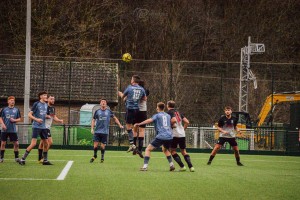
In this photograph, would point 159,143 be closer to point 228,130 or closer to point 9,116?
point 228,130

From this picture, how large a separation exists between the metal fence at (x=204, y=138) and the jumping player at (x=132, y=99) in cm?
1074

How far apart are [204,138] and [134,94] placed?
12214 mm

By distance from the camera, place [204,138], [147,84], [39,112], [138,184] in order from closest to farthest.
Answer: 1. [138,184]
2. [39,112]
3. [204,138]
4. [147,84]

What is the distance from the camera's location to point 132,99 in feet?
64.7

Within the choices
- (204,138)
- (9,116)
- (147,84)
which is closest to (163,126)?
(9,116)

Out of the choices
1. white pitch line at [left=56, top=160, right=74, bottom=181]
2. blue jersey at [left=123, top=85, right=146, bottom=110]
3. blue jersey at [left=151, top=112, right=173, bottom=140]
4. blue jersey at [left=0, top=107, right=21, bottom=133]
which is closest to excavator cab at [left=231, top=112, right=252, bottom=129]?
blue jersey at [left=123, top=85, right=146, bottom=110]

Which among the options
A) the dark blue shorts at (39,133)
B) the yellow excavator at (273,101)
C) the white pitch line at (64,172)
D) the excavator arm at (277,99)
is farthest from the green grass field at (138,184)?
the excavator arm at (277,99)

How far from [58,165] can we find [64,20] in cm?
2820

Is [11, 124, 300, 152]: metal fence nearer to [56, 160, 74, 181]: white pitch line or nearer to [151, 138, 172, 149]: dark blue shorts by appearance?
[56, 160, 74, 181]: white pitch line

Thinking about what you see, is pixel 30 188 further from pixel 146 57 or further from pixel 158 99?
pixel 146 57

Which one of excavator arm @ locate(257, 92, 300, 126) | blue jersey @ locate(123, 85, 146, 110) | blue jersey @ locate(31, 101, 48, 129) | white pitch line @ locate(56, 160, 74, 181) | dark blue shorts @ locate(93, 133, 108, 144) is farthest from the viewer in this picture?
excavator arm @ locate(257, 92, 300, 126)

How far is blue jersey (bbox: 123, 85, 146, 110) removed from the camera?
1959 cm

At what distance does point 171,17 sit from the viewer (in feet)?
184

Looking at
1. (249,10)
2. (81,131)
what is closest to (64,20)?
(81,131)
